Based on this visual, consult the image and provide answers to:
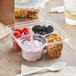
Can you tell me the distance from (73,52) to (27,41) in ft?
0.88

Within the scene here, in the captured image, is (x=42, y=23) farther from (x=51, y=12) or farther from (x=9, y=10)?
(x=51, y=12)

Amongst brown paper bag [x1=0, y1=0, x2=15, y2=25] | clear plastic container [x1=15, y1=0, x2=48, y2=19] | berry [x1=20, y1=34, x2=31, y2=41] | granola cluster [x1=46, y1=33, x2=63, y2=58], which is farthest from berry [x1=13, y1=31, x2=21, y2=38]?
clear plastic container [x1=15, y1=0, x2=48, y2=19]

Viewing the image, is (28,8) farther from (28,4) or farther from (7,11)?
(7,11)

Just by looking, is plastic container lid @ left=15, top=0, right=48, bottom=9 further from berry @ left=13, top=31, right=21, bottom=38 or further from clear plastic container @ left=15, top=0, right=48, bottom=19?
berry @ left=13, top=31, right=21, bottom=38

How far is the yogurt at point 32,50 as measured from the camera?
101 centimetres

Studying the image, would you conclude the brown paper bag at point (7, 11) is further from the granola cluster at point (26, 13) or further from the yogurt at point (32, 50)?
the yogurt at point (32, 50)

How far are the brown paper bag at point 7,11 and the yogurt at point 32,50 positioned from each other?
0.36 m

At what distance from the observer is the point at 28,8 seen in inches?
57.1

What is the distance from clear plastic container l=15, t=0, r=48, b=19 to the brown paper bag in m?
0.13

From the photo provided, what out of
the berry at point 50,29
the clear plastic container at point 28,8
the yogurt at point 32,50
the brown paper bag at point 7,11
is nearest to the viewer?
the yogurt at point 32,50

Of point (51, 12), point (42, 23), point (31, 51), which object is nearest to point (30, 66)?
point (31, 51)

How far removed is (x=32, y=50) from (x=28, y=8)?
52 centimetres

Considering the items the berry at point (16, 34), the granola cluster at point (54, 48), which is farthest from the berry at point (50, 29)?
the berry at point (16, 34)

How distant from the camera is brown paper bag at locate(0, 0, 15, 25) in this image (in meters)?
1.30
